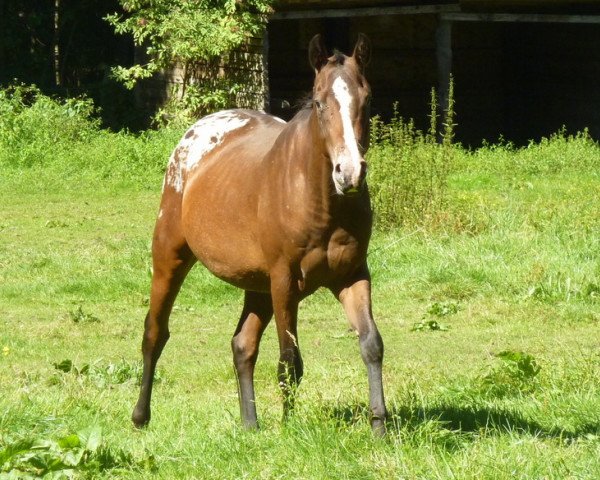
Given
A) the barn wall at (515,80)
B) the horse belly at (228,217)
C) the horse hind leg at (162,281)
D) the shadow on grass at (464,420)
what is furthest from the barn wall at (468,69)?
the shadow on grass at (464,420)

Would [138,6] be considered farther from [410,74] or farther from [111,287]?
[111,287]

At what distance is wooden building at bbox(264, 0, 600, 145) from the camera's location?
2067 cm

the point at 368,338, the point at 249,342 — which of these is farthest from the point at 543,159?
the point at 368,338

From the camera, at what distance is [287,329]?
573 cm

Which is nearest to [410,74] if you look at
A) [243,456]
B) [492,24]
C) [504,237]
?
[492,24]

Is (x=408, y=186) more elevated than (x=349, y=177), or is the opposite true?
(x=349, y=177)

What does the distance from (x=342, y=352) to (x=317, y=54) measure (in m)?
3.41

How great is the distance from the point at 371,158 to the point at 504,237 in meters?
1.92

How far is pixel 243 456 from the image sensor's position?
499cm

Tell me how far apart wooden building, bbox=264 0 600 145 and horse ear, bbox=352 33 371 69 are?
14.6 metres

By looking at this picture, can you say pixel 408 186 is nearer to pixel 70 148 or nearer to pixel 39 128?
pixel 70 148

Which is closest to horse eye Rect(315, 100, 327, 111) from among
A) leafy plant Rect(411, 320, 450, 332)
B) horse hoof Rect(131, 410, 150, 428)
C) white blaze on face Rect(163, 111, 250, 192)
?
white blaze on face Rect(163, 111, 250, 192)

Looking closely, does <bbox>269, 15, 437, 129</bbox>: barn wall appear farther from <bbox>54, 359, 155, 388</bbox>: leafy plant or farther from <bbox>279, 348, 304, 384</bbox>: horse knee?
<bbox>279, 348, 304, 384</bbox>: horse knee

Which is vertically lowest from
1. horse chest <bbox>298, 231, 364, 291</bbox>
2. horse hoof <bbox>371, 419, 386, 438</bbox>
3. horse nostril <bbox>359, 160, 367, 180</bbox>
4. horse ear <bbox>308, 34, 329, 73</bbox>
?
horse hoof <bbox>371, 419, 386, 438</bbox>
